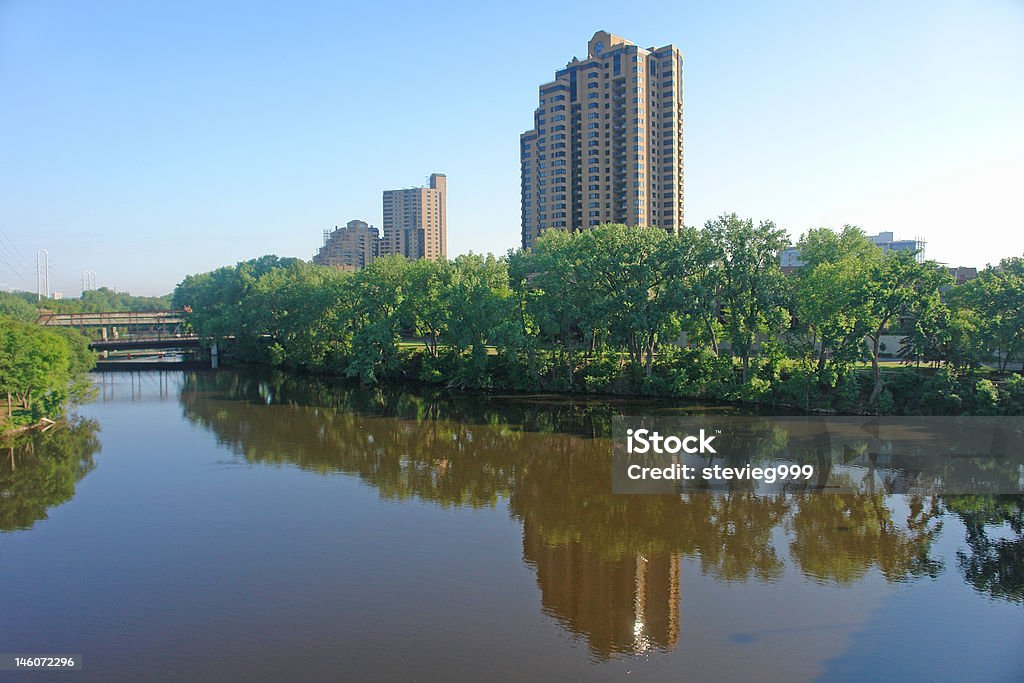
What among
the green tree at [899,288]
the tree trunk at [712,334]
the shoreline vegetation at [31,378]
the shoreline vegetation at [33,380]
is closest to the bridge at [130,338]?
the shoreline vegetation at [33,380]

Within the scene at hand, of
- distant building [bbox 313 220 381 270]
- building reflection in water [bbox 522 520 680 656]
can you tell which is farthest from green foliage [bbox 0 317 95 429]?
distant building [bbox 313 220 381 270]

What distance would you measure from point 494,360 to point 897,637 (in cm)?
3276

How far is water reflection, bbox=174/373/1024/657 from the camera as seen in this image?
14.8 metres

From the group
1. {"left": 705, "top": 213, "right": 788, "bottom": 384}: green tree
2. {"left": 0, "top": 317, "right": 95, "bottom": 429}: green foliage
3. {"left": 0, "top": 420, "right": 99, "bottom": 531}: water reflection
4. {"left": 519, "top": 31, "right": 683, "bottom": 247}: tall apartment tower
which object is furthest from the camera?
{"left": 519, "top": 31, "right": 683, "bottom": 247}: tall apartment tower

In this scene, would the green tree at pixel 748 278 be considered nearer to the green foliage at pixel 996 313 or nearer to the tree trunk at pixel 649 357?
the tree trunk at pixel 649 357

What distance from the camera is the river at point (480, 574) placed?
12266 mm

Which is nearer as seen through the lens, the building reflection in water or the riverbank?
the building reflection in water

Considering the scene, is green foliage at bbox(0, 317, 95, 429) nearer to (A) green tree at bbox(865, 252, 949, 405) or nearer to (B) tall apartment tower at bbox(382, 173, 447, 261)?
(A) green tree at bbox(865, 252, 949, 405)

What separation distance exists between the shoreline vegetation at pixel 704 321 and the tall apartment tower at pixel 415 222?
103197 mm

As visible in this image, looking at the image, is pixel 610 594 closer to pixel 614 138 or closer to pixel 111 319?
pixel 614 138

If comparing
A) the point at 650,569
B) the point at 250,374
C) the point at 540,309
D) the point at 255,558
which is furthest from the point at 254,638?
the point at 250,374

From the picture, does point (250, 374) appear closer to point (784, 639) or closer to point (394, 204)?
point (784, 639)

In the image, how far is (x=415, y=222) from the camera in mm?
160375

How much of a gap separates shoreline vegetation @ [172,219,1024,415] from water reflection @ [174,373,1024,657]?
797 cm
